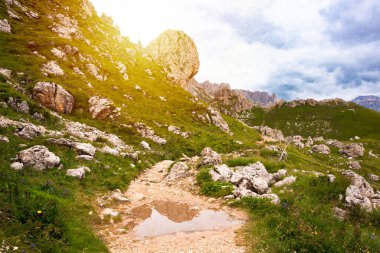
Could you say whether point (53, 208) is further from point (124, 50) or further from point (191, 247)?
point (124, 50)

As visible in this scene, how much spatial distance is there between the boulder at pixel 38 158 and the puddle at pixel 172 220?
692 cm

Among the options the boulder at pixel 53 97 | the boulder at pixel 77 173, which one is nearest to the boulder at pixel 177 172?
the boulder at pixel 77 173

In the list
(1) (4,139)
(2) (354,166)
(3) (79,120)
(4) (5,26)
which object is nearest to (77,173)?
(1) (4,139)

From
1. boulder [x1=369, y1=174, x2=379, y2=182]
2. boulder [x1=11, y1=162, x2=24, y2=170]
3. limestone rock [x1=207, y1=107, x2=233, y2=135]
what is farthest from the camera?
limestone rock [x1=207, y1=107, x2=233, y2=135]

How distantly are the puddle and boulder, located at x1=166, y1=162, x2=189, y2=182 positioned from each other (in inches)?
271

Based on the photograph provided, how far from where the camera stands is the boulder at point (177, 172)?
26172mm

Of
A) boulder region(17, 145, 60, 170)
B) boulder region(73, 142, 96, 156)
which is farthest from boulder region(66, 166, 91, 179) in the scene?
boulder region(73, 142, 96, 156)

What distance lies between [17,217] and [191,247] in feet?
24.0

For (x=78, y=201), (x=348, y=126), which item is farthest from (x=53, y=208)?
(x=348, y=126)

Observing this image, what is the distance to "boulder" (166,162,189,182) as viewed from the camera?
2617 centimetres

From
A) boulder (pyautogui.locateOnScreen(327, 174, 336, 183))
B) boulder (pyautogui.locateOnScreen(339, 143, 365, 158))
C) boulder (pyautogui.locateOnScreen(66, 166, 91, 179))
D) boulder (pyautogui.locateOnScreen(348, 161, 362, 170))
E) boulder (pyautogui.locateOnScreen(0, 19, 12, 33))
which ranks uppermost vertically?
boulder (pyautogui.locateOnScreen(0, 19, 12, 33))

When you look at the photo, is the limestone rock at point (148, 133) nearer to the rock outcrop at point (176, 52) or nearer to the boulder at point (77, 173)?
the boulder at point (77, 173)

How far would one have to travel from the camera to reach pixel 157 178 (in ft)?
88.1

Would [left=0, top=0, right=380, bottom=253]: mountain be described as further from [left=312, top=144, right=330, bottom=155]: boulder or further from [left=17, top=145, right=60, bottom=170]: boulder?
[left=312, top=144, right=330, bottom=155]: boulder
